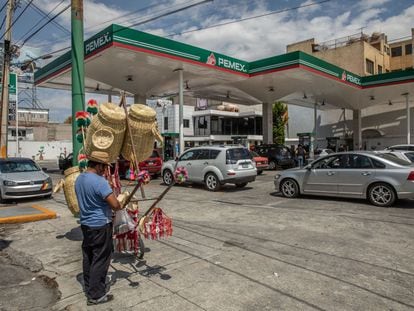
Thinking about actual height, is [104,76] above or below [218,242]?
above

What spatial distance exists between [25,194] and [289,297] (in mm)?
10481

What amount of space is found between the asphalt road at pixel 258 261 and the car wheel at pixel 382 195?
27 cm

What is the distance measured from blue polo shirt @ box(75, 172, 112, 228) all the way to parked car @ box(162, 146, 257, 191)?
350 inches

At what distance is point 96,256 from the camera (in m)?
4.17

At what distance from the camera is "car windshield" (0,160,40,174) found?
511 inches

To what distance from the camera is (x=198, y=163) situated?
1453cm

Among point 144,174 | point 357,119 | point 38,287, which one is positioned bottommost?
point 38,287

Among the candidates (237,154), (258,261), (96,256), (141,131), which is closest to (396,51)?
(237,154)

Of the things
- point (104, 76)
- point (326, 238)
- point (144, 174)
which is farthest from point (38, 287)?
point (104, 76)

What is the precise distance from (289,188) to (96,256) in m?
8.68

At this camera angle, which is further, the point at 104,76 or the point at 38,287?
the point at 104,76

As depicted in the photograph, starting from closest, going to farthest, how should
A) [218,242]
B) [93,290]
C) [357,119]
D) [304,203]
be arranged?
[93,290] → [218,242] → [304,203] → [357,119]

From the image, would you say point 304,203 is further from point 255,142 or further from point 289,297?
point 255,142

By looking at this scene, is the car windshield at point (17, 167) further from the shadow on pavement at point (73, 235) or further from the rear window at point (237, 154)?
the rear window at point (237, 154)
